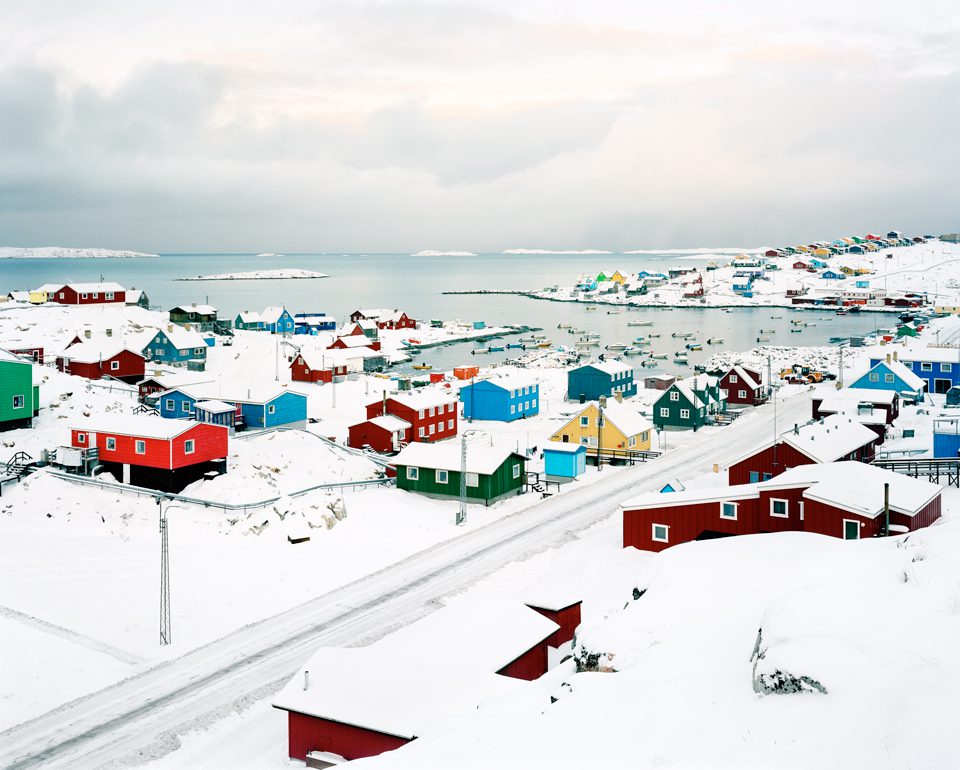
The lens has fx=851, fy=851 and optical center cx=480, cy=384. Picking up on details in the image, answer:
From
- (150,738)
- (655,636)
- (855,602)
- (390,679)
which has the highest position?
(855,602)

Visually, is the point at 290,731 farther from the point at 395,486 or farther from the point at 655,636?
the point at 395,486

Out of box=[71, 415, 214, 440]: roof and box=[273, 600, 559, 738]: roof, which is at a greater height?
box=[71, 415, 214, 440]: roof

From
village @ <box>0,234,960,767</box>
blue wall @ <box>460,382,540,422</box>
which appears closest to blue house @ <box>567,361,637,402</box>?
village @ <box>0,234,960,767</box>

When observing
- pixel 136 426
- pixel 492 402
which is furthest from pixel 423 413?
pixel 136 426

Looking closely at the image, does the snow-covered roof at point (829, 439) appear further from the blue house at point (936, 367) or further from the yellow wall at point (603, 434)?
the blue house at point (936, 367)

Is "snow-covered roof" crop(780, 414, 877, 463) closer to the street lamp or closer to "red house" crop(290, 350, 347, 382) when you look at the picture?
the street lamp

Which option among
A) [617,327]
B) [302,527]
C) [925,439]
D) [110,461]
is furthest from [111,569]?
[617,327]

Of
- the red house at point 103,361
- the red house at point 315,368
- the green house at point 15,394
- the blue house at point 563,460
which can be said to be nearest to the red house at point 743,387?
the blue house at point 563,460
